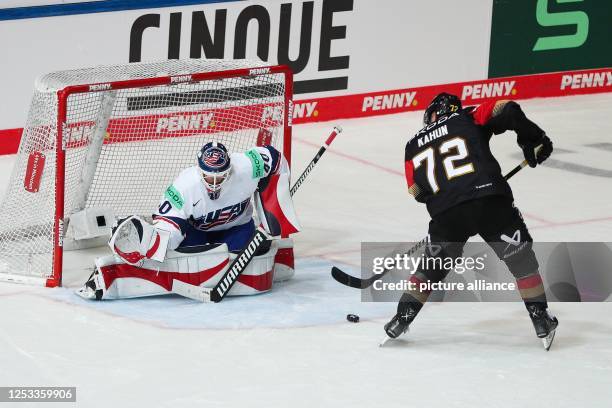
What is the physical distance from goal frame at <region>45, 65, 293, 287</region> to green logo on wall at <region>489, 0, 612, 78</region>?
12.4 ft

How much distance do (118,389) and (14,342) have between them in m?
0.73

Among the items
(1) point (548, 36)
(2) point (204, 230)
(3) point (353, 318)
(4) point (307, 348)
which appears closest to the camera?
(4) point (307, 348)

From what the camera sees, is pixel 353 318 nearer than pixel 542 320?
No

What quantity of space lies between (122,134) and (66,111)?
110cm

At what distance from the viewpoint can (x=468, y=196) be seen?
5.28m

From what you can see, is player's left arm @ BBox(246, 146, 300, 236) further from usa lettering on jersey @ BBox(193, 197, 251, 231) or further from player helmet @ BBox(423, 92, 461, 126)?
player helmet @ BBox(423, 92, 461, 126)

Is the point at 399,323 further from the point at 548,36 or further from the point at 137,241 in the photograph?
the point at 548,36

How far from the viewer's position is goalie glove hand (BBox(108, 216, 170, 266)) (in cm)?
582

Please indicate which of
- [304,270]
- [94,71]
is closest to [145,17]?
[94,71]

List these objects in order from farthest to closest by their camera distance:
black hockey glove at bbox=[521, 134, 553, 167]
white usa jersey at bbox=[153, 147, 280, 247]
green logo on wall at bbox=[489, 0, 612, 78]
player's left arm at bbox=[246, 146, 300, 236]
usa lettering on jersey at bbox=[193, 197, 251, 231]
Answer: green logo on wall at bbox=[489, 0, 612, 78]
player's left arm at bbox=[246, 146, 300, 236]
usa lettering on jersey at bbox=[193, 197, 251, 231]
white usa jersey at bbox=[153, 147, 280, 247]
black hockey glove at bbox=[521, 134, 553, 167]

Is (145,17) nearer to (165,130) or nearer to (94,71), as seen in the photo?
(165,130)

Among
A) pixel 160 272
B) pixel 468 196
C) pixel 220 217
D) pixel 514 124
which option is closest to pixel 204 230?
pixel 220 217

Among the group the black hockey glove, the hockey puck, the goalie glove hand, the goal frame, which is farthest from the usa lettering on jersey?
the black hockey glove

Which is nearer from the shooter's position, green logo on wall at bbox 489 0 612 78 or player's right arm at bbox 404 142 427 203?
player's right arm at bbox 404 142 427 203
